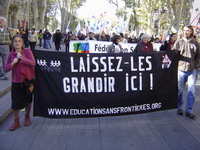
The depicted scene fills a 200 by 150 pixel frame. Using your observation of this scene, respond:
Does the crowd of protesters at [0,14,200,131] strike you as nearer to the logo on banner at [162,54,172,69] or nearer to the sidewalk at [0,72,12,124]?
the logo on banner at [162,54,172,69]

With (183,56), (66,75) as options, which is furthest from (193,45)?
(66,75)

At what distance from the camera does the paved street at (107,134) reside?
158 inches

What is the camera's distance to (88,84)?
181 inches

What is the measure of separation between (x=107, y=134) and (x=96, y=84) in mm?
898

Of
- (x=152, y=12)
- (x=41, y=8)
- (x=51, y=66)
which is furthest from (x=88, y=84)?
(x=152, y=12)

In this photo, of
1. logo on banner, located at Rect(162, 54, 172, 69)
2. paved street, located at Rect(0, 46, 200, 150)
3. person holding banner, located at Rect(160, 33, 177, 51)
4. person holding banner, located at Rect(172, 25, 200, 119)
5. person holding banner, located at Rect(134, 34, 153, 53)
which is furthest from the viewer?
person holding banner, located at Rect(160, 33, 177, 51)

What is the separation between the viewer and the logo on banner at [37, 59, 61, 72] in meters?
4.48

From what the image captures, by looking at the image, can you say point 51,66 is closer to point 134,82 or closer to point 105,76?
point 105,76

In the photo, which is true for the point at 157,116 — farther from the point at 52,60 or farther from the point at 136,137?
the point at 52,60

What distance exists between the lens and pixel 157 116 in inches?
217

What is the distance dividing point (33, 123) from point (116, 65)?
6.42ft

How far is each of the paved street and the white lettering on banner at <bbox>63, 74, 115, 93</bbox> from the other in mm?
727

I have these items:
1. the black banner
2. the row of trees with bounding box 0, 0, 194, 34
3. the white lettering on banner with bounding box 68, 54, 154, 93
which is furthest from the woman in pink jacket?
the row of trees with bounding box 0, 0, 194, 34

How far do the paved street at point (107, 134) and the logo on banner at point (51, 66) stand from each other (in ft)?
3.62
